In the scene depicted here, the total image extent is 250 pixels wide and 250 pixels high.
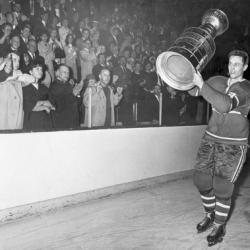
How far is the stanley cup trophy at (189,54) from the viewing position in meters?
2.36

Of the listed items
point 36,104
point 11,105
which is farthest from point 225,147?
point 11,105

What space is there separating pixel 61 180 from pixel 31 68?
4.09ft

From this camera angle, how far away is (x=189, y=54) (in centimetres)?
233

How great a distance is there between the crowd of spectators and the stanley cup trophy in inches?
56.4

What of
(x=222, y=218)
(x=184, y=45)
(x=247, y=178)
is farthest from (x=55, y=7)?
(x=247, y=178)

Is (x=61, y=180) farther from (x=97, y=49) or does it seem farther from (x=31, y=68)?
(x=97, y=49)

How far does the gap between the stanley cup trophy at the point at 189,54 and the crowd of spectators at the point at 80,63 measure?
143cm

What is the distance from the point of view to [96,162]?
154 inches

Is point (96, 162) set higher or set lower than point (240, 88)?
lower

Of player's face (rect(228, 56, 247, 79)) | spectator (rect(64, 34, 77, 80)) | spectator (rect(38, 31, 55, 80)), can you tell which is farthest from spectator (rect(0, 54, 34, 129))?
player's face (rect(228, 56, 247, 79))

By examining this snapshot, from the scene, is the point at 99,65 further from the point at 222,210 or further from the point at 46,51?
the point at 222,210

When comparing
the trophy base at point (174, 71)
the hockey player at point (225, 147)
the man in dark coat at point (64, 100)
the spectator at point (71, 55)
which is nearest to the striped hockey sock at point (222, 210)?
the hockey player at point (225, 147)

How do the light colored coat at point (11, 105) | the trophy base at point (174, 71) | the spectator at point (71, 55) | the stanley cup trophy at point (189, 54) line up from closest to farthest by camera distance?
1. the stanley cup trophy at point (189, 54)
2. the trophy base at point (174, 71)
3. the light colored coat at point (11, 105)
4. the spectator at point (71, 55)

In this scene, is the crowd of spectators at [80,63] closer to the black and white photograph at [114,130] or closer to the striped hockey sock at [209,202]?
the black and white photograph at [114,130]
